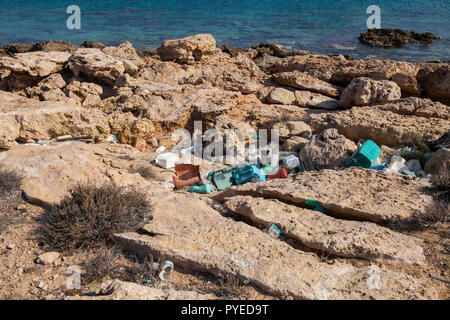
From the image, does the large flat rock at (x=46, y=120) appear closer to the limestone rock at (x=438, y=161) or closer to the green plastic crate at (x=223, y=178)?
the green plastic crate at (x=223, y=178)

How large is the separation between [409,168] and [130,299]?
477 cm

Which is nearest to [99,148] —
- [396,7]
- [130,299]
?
[130,299]

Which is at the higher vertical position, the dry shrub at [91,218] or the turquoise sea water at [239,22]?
the turquoise sea water at [239,22]

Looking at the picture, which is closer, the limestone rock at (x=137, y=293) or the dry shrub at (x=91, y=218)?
the limestone rock at (x=137, y=293)

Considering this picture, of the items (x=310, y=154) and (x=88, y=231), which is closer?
(x=88, y=231)

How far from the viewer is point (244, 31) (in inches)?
1025

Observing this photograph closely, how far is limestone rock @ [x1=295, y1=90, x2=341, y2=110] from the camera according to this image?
8.83 m

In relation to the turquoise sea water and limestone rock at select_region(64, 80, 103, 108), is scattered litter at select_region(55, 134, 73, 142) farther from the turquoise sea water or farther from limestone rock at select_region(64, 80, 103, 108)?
the turquoise sea water

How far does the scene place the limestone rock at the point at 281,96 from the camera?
8.90m

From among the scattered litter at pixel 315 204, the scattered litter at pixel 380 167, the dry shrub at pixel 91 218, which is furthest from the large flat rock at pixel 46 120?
the scattered litter at pixel 380 167

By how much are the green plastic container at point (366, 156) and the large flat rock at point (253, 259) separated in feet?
8.92

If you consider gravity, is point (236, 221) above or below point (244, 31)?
below

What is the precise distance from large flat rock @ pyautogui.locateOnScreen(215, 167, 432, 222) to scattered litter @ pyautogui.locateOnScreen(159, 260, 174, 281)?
53.9 inches
